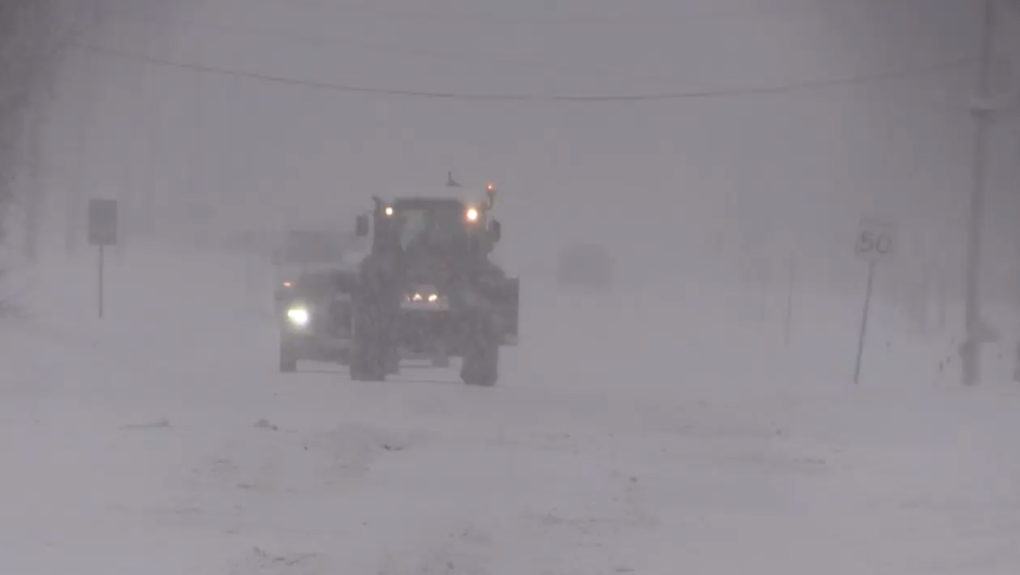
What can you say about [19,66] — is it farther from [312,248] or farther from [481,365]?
[312,248]

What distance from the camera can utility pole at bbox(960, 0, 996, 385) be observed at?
24828 mm

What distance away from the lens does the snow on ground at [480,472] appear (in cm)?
949

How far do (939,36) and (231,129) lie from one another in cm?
5893

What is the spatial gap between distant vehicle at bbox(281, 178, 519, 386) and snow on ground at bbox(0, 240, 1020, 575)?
96cm

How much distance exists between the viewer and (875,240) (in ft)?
82.2

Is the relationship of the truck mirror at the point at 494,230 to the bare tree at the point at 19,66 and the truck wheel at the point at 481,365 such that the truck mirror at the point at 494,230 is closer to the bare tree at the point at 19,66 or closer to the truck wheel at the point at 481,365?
the truck wheel at the point at 481,365

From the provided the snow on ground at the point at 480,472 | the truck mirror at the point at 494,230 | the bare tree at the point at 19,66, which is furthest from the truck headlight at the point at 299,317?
the bare tree at the point at 19,66

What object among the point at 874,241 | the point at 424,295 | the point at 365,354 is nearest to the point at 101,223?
the point at 365,354

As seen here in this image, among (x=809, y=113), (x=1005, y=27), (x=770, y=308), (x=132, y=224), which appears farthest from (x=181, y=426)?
(x=809, y=113)

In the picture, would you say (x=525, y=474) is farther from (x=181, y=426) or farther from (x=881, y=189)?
(x=881, y=189)

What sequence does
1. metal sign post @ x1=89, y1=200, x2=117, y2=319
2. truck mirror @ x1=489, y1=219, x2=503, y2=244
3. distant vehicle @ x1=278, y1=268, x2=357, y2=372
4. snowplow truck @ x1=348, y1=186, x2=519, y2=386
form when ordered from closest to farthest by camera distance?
snowplow truck @ x1=348, y1=186, x2=519, y2=386
truck mirror @ x1=489, y1=219, x2=503, y2=244
distant vehicle @ x1=278, y1=268, x2=357, y2=372
metal sign post @ x1=89, y1=200, x2=117, y2=319

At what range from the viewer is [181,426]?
563 inches

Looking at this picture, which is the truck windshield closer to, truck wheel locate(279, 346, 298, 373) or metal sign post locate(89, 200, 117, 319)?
truck wheel locate(279, 346, 298, 373)

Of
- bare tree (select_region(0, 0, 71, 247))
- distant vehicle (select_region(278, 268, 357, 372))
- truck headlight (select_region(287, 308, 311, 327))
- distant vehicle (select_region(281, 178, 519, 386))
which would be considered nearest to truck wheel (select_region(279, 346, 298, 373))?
distant vehicle (select_region(278, 268, 357, 372))
